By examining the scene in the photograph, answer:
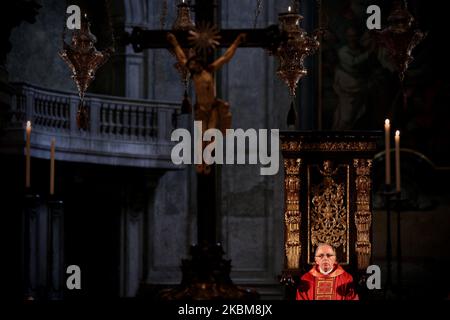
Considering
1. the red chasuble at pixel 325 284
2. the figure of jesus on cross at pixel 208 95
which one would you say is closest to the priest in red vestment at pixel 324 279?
the red chasuble at pixel 325 284

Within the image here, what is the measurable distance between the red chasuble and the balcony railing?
576 cm

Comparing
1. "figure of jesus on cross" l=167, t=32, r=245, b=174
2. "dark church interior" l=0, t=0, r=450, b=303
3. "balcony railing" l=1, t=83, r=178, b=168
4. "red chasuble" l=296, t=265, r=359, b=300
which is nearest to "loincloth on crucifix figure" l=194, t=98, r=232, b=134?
"figure of jesus on cross" l=167, t=32, r=245, b=174

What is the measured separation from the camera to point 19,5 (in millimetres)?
13297

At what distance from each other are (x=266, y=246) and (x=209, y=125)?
10578 millimetres

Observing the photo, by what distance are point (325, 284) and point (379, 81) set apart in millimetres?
7808

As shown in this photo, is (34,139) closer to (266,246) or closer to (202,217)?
(266,246)

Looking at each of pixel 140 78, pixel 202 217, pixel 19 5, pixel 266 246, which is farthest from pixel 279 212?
pixel 202 217

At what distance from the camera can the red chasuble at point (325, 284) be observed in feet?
34.8

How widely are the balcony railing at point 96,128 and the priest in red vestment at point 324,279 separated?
18.9ft

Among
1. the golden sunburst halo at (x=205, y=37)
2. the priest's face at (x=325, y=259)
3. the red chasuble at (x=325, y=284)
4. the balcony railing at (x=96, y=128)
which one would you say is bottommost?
the red chasuble at (x=325, y=284)

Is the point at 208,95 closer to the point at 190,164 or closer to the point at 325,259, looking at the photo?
the point at 325,259

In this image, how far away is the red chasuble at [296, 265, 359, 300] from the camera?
1062 cm

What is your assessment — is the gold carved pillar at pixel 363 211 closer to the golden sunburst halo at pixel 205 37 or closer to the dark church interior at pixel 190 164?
the dark church interior at pixel 190 164

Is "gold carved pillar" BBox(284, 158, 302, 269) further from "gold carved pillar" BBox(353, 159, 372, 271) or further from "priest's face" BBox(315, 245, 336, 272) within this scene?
"priest's face" BBox(315, 245, 336, 272)
